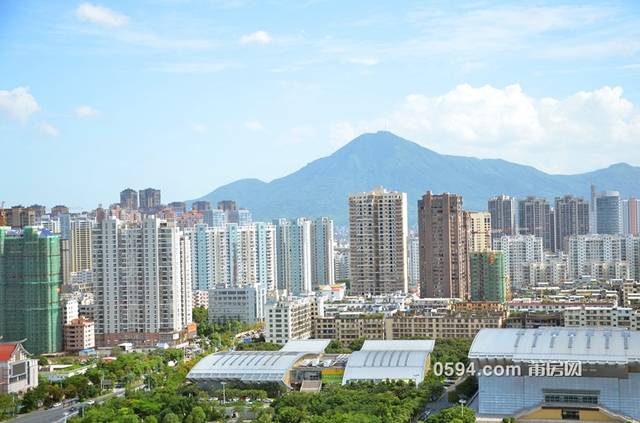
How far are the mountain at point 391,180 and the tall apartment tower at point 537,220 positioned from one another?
90.2 feet

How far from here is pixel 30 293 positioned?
52.8 feet

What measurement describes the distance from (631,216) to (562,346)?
97.8ft

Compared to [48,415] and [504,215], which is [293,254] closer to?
[504,215]

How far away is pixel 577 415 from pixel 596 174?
58.5 m

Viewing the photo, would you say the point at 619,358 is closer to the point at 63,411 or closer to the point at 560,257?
the point at 63,411

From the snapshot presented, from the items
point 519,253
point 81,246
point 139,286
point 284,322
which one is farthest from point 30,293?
point 519,253

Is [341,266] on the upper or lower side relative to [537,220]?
lower

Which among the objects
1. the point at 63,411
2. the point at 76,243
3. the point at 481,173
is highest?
the point at 481,173

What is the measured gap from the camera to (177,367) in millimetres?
13422

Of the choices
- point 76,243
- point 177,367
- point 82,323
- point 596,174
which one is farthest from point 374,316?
point 596,174

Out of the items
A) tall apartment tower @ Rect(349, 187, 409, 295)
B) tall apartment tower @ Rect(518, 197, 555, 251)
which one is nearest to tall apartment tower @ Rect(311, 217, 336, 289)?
tall apartment tower @ Rect(349, 187, 409, 295)

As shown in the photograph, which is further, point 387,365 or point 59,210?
point 59,210

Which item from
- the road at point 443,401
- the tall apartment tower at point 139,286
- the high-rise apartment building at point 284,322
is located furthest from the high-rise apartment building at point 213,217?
the road at point 443,401

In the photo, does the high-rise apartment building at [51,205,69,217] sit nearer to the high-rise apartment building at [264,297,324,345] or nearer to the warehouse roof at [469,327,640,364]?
the high-rise apartment building at [264,297,324,345]
